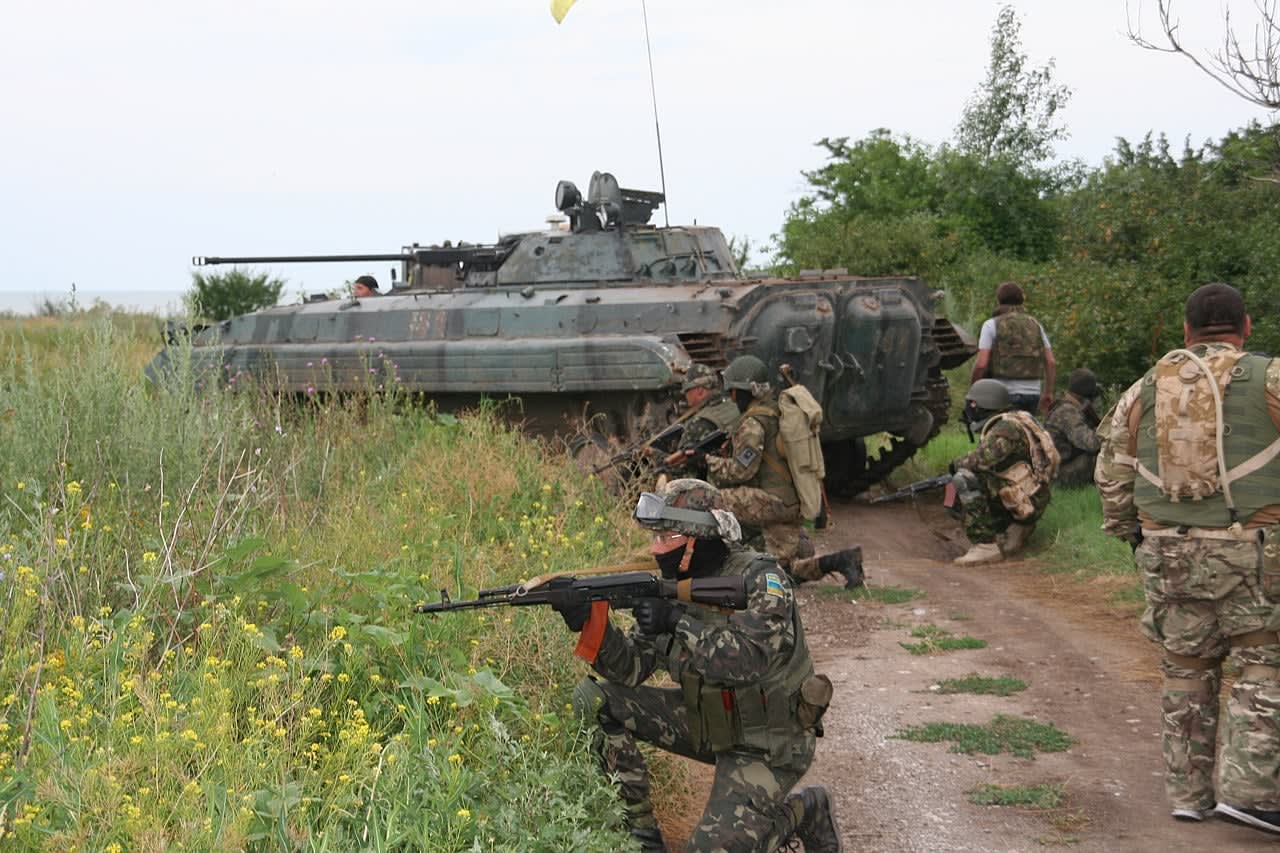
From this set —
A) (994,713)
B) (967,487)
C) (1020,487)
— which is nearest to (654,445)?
(967,487)

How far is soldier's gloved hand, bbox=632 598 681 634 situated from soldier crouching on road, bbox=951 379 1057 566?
615 cm

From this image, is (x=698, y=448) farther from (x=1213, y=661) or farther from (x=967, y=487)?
(x=1213, y=661)

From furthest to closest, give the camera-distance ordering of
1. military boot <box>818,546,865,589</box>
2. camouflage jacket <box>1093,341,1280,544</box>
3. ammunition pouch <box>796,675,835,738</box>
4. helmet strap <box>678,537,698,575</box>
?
military boot <box>818,546,865,589</box> → camouflage jacket <box>1093,341,1280,544</box> → helmet strap <box>678,537,698,575</box> → ammunition pouch <box>796,675,835,738</box>

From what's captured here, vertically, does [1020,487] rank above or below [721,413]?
below

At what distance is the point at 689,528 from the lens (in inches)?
199

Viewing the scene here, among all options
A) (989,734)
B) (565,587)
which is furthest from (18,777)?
(989,734)

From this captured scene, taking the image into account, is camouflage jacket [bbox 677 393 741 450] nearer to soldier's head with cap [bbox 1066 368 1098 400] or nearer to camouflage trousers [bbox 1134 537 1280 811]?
soldier's head with cap [bbox 1066 368 1098 400]

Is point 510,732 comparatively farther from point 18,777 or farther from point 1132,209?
point 1132,209

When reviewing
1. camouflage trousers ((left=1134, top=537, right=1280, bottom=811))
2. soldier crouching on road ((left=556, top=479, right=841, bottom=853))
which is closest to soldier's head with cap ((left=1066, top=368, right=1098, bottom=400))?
camouflage trousers ((left=1134, top=537, right=1280, bottom=811))

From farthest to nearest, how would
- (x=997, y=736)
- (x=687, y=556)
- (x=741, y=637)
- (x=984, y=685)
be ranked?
1. (x=984, y=685)
2. (x=997, y=736)
3. (x=687, y=556)
4. (x=741, y=637)

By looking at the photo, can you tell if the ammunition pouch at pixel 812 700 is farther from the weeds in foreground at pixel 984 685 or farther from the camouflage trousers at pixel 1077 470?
the camouflage trousers at pixel 1077 470

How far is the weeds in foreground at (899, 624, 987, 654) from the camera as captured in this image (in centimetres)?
833

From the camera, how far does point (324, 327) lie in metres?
14.5

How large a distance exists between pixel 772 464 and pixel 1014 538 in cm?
246
